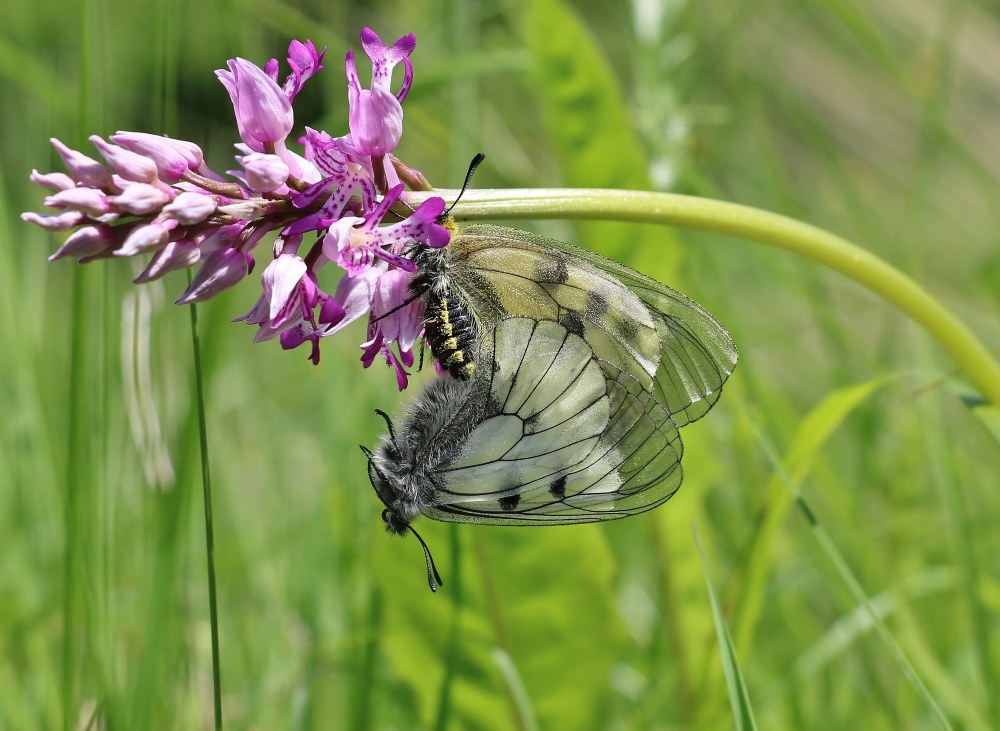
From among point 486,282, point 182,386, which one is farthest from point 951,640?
point 182,386

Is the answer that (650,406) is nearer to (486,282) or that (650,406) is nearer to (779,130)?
(486,282)

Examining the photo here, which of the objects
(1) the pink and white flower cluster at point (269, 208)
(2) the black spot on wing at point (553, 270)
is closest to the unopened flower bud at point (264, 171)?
(1) the pink and white flower cluster at point (269, 208)

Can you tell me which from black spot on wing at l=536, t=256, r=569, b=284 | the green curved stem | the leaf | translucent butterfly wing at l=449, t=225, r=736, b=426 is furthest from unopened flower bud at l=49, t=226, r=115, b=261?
the leaf

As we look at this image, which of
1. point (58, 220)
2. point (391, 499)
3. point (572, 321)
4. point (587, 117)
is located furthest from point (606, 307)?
point (587, 117)

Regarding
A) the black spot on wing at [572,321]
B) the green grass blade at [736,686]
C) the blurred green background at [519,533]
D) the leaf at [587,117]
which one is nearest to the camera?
the green grass blade at [736,686]

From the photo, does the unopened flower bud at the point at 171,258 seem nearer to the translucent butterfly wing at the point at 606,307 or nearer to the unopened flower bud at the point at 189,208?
the unopened flower bud at the point at 189,208

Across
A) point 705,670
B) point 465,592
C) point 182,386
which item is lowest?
point 705,670

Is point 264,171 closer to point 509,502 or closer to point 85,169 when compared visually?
point 85,169
